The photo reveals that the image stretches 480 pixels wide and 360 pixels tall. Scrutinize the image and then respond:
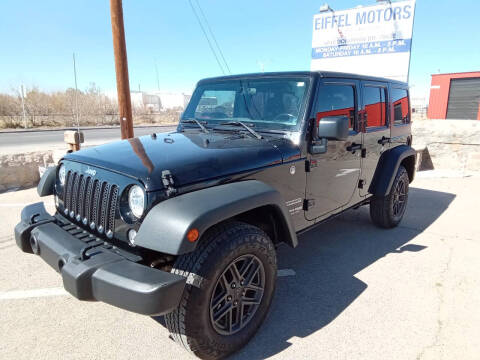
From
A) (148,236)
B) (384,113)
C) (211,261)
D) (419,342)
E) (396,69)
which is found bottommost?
(419,342)

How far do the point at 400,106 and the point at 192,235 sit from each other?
3.98 metres

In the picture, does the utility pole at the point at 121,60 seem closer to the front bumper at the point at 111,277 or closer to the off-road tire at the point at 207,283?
the front bumper at the point at 111,277

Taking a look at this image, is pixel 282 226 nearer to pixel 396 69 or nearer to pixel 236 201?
pixel 236 201

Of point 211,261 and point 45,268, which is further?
point 45,268

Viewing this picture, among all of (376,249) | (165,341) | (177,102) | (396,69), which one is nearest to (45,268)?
(165,341)

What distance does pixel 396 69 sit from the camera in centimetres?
984

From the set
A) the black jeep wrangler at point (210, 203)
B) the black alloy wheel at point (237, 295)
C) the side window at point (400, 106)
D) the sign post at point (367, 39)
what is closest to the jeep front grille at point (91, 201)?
the black jeep wrangler at point (210, 203)

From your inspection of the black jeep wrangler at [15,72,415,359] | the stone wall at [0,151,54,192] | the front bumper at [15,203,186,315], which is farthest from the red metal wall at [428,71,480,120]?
the front bumper at [15,203,186,315]

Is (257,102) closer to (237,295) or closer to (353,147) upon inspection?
(353,147)

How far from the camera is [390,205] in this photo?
4.30 m

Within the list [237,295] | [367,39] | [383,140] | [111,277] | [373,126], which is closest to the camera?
[111,277]

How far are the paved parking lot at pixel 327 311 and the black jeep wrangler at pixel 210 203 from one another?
43cm

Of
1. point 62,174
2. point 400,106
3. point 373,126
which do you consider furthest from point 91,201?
point 400,106

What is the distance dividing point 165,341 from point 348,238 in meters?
2.74
